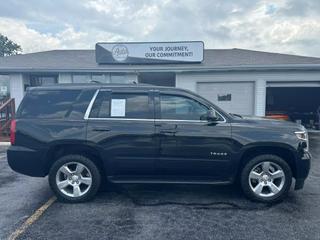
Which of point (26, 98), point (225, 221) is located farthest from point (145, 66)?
point (225, 221)

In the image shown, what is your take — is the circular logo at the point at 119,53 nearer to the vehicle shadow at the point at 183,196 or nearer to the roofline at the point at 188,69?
the roofline at the point at 188,69

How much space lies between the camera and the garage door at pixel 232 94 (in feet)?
41.8

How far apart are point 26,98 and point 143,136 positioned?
2.10m

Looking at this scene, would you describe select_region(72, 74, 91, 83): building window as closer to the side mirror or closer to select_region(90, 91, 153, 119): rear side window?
select_region(90, 91, 153, 119): rear side window

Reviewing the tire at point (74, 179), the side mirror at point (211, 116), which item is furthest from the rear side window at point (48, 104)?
the side mirror at point (211, 116)

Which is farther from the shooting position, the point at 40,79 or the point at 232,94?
the point at 40,79

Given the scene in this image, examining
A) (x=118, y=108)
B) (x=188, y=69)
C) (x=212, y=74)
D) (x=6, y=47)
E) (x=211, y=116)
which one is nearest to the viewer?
(x=211, y=116)

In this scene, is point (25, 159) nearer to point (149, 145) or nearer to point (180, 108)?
point (149, 145)

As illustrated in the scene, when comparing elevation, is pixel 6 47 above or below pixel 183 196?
above

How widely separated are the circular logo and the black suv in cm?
891

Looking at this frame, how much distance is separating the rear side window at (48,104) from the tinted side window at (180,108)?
149cm

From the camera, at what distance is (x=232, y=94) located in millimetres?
12805

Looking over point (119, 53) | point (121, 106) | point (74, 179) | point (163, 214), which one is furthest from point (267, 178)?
point (119, 53)

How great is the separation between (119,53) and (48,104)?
357 inches
